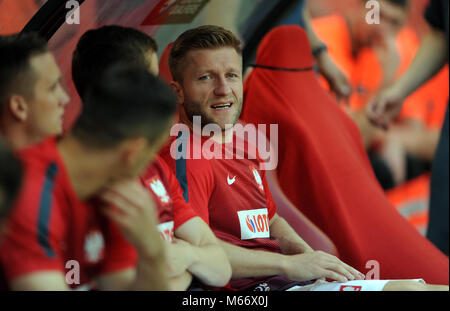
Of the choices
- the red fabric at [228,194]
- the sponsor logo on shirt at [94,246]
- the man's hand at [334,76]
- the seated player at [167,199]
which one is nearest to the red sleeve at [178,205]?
the seated player at [167,199]

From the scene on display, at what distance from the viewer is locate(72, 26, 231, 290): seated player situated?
144cm

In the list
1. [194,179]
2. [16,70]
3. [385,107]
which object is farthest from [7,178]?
[385,107]

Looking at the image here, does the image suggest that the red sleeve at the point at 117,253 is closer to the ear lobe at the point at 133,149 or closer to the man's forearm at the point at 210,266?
the ear lobe at the point at 133,149

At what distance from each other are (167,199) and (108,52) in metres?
0.39

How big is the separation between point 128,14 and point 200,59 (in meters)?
0.42

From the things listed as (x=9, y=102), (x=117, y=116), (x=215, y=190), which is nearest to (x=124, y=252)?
(x=117, y=116)

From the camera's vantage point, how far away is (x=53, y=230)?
1110 mm

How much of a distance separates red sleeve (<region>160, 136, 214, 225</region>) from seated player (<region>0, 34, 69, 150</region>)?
0.44m

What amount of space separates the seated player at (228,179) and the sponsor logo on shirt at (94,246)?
49cm

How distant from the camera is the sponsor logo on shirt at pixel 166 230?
1.43 m

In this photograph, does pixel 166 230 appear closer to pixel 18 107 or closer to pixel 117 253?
pixel 117 253

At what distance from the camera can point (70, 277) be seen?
1.52 metres

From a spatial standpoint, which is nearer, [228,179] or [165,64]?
[228,179]

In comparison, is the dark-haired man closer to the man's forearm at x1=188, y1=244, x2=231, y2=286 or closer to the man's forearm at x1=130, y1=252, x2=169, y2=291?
the man's forearm at x1=130, y1=252, x2=169, y2=291
